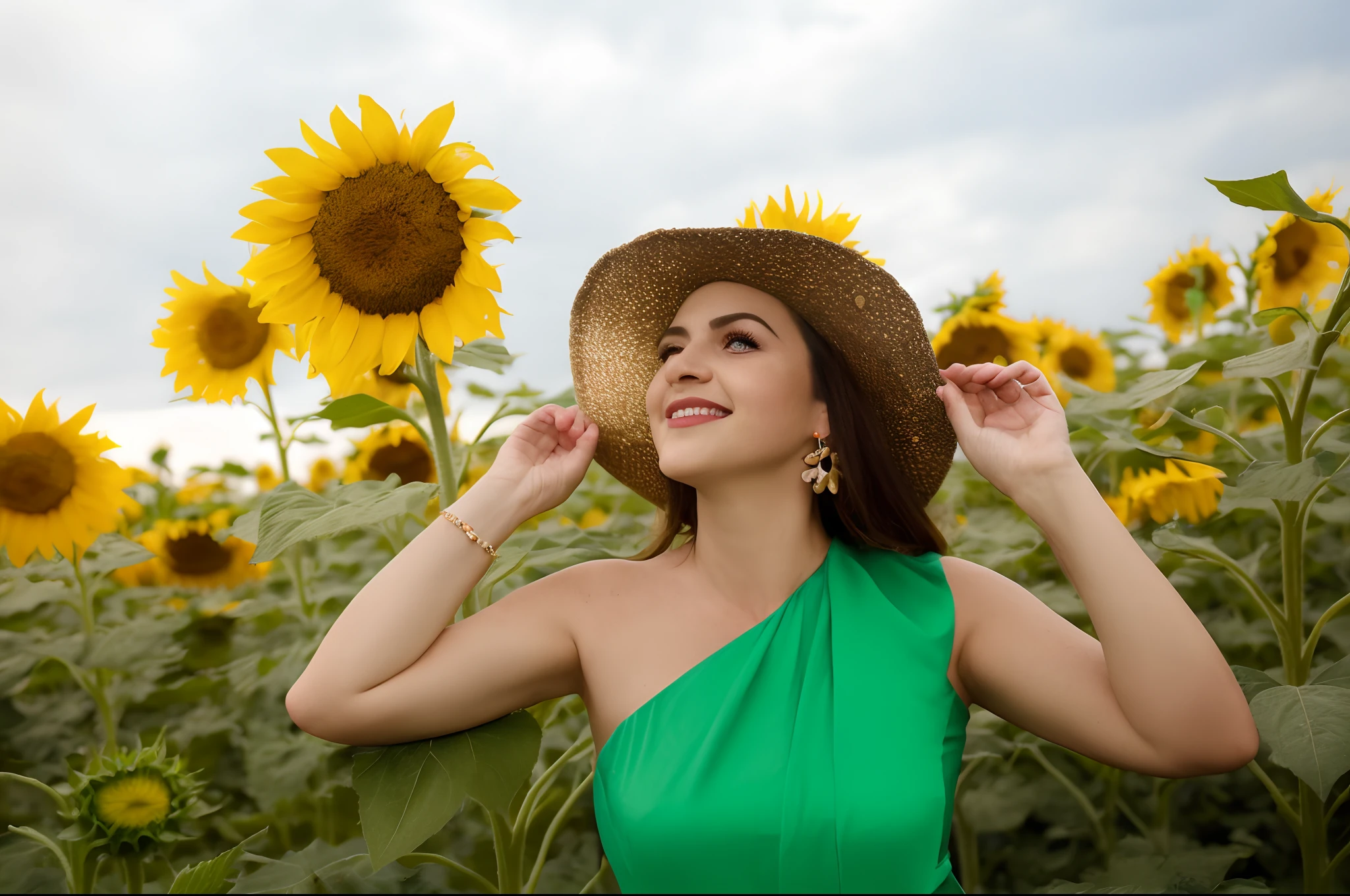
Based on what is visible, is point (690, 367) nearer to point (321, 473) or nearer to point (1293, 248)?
point (1293, 248)

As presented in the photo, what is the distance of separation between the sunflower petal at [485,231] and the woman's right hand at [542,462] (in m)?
0.40

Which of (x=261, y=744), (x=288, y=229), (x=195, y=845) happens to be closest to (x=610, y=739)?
(x=288, y=229)

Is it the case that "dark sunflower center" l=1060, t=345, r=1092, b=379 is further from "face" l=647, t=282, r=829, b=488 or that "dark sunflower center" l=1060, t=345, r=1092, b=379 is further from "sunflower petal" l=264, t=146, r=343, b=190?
"sunflower petal" l=264, t=146, r=343, b=190

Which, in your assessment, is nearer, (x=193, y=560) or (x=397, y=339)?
(x=397, y=339)

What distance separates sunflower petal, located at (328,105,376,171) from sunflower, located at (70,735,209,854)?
4.47 feet

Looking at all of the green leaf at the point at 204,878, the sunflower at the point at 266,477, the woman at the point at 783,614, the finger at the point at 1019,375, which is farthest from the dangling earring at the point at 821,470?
the sunflower at the point at 266,477

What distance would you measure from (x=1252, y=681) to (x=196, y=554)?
3542 millimetres

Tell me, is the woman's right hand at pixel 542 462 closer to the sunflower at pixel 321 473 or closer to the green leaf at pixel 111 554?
the green leaf at pixel 111 554

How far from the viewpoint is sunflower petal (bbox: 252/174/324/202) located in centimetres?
183

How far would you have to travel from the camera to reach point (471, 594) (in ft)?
6.85

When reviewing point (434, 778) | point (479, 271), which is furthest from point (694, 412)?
point (434, 778)

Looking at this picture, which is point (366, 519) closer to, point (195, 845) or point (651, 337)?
point (651, 337)

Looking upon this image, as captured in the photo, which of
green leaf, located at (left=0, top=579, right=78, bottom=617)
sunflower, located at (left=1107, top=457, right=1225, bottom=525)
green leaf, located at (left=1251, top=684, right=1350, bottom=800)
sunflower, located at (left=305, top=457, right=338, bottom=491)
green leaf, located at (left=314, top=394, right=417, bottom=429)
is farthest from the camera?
sunflower, located at (left=305, top=457, right=338, bottom=491)

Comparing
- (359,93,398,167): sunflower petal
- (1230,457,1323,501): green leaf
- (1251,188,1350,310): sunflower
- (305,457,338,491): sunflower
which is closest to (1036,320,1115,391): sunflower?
(1251,188,1350,310): sunflower
